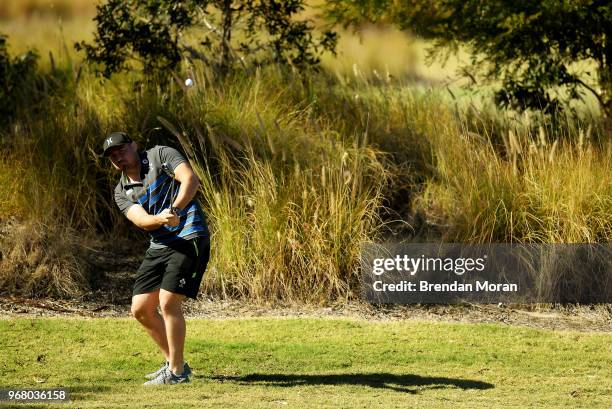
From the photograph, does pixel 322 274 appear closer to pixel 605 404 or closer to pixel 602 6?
pixel 605 404

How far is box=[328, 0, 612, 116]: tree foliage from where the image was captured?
1334 centimetres

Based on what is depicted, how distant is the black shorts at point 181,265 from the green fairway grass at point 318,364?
692 millimetres

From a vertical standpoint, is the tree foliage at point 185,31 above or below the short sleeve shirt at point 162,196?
above

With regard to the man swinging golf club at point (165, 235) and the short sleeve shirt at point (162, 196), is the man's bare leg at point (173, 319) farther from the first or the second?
the short sleeve shirt at point (162, 196)

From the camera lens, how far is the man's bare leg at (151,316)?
7828mm

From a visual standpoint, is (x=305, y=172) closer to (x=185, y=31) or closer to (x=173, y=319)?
(x=173, y=319)

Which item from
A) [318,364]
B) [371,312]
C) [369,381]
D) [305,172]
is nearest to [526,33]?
[305,172]

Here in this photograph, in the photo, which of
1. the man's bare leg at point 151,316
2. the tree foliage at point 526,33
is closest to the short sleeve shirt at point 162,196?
the man's bare leg at point 151,316

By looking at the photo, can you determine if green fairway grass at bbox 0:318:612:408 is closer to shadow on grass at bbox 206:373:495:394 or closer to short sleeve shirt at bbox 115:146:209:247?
shadow on grass at bbox 206:373:495:394

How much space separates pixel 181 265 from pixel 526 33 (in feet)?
24.2

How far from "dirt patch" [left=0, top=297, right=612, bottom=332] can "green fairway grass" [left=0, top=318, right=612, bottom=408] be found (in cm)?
Result: 31

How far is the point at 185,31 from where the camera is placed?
48.5 feet

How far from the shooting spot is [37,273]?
35.5ft

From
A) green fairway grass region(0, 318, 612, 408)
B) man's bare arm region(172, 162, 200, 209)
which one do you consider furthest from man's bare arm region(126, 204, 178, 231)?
green fairway grass region(0, 318, 612, 408)
